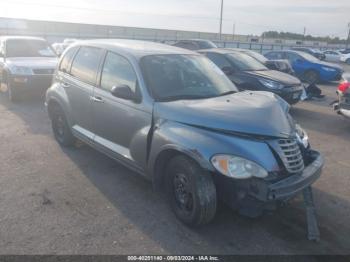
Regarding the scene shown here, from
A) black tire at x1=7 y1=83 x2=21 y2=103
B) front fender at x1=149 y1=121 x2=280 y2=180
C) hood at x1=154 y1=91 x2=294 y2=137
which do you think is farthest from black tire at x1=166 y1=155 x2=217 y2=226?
black tire at x1=7 y1=83 x2=21 y2=103

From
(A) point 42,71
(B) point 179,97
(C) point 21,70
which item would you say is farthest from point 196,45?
(B) point 179,97

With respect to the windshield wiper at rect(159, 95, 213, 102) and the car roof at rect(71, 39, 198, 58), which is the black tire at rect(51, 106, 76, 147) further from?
the windshield wiper at rect(159, 95, 213, 102)

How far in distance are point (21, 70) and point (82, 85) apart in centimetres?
521

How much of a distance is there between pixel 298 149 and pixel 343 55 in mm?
33455

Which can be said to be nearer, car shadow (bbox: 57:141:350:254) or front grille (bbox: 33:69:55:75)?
car shadow (bbox: 57:141:350:254)

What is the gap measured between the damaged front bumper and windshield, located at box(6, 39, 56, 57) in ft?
29.9

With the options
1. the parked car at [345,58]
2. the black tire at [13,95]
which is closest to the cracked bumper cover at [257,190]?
the black tire at [13,95]

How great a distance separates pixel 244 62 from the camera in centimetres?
961

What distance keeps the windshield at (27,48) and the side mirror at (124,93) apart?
25.5ft

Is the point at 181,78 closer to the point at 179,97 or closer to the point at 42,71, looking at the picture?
the point at 179,97

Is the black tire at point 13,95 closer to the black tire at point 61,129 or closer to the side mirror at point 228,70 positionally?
the black tire at point 61,129

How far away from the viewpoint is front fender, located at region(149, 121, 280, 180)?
10.3ft

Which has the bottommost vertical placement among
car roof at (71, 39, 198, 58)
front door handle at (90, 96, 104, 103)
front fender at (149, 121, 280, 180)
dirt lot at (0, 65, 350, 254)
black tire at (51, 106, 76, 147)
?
dirt lot at (0, 65, 350, 254)

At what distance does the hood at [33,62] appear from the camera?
30.7 feet
